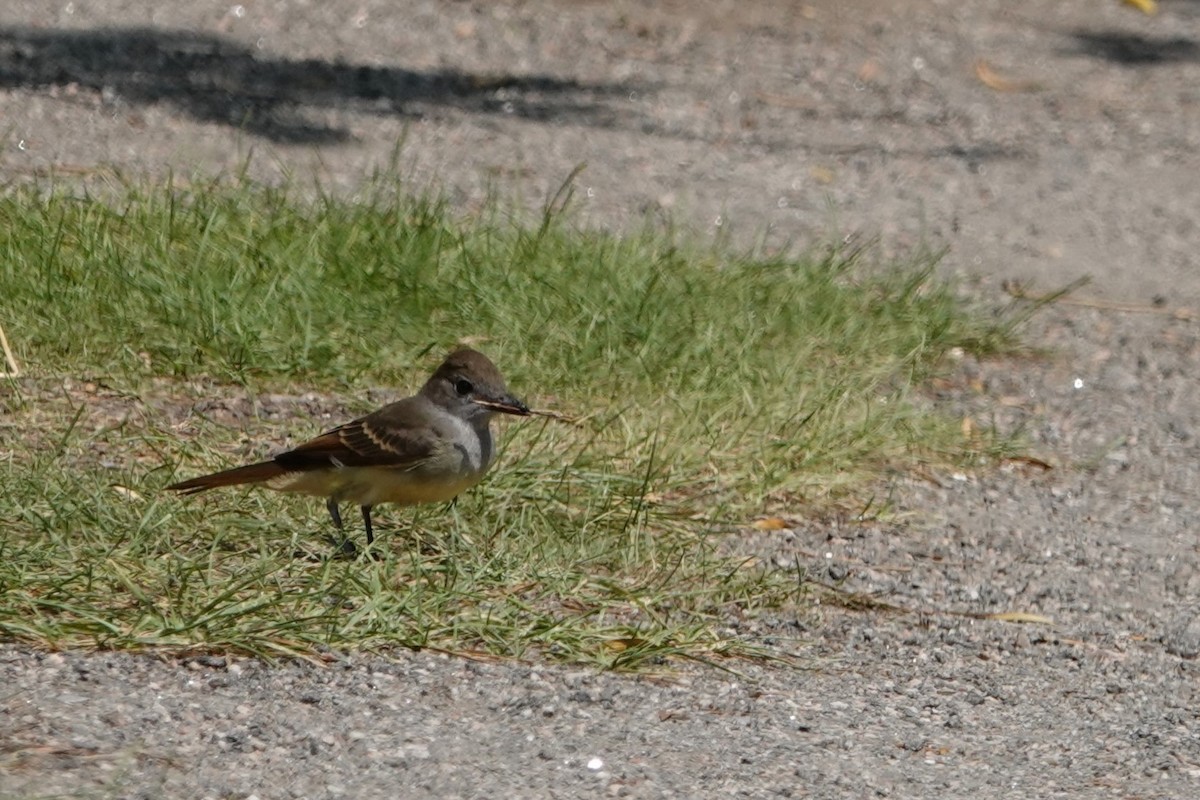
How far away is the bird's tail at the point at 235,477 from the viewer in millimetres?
5219

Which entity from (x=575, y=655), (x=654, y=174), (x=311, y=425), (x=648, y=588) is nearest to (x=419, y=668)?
(x=575, y=655)

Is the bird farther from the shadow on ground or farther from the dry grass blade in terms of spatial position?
the shadow on ground

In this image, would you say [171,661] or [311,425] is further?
[311,425]

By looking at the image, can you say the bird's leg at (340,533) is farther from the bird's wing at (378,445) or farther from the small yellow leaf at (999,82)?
the small yellow leaf at (999,82)

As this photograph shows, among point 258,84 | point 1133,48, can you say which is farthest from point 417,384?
point 1133,48

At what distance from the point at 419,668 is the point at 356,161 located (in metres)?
5.30

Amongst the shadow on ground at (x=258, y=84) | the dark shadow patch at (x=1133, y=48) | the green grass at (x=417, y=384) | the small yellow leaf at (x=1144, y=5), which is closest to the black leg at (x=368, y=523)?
the green grass at (x=417, y=384)

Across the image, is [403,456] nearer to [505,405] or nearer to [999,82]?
[505,405]

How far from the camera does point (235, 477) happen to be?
5.22 m

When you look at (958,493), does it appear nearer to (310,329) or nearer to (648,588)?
(648,588)

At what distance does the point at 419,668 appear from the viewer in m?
4.71

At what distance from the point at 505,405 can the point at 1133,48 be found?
9837mm

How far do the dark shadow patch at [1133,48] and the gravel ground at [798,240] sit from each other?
0.16 feet

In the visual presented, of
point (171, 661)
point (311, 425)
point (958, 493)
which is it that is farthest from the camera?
point (958, 493)
